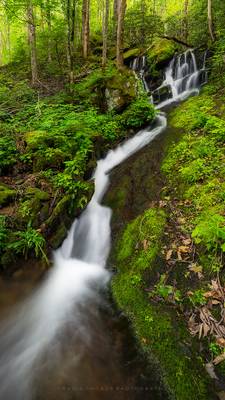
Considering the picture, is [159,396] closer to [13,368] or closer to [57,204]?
[13,368]

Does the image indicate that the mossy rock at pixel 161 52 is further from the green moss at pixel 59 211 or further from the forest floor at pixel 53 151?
the green moss at pixel 59 211

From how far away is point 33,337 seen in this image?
425cm

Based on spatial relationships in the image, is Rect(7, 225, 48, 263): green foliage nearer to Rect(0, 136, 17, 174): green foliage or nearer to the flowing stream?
the flowing stream

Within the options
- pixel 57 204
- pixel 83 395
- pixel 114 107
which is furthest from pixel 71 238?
pixel 114 107

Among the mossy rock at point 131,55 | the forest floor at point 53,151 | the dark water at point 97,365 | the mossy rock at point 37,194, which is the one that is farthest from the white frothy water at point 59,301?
the mossy rock at point 131,55

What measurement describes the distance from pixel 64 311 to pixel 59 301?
0.26m

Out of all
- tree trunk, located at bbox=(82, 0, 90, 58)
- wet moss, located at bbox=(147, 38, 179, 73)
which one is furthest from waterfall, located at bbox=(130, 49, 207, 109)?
tree trunk, located at bbox=(82, 0, 90, 58)

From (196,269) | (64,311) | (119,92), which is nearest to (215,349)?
(196,269)

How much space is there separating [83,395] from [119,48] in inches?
465

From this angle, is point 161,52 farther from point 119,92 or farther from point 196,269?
point 196,269

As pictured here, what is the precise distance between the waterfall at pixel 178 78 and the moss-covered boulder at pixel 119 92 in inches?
83.0

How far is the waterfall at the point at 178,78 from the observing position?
12680mm

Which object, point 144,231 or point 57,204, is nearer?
point 144,231

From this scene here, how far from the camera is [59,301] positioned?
491 cm
